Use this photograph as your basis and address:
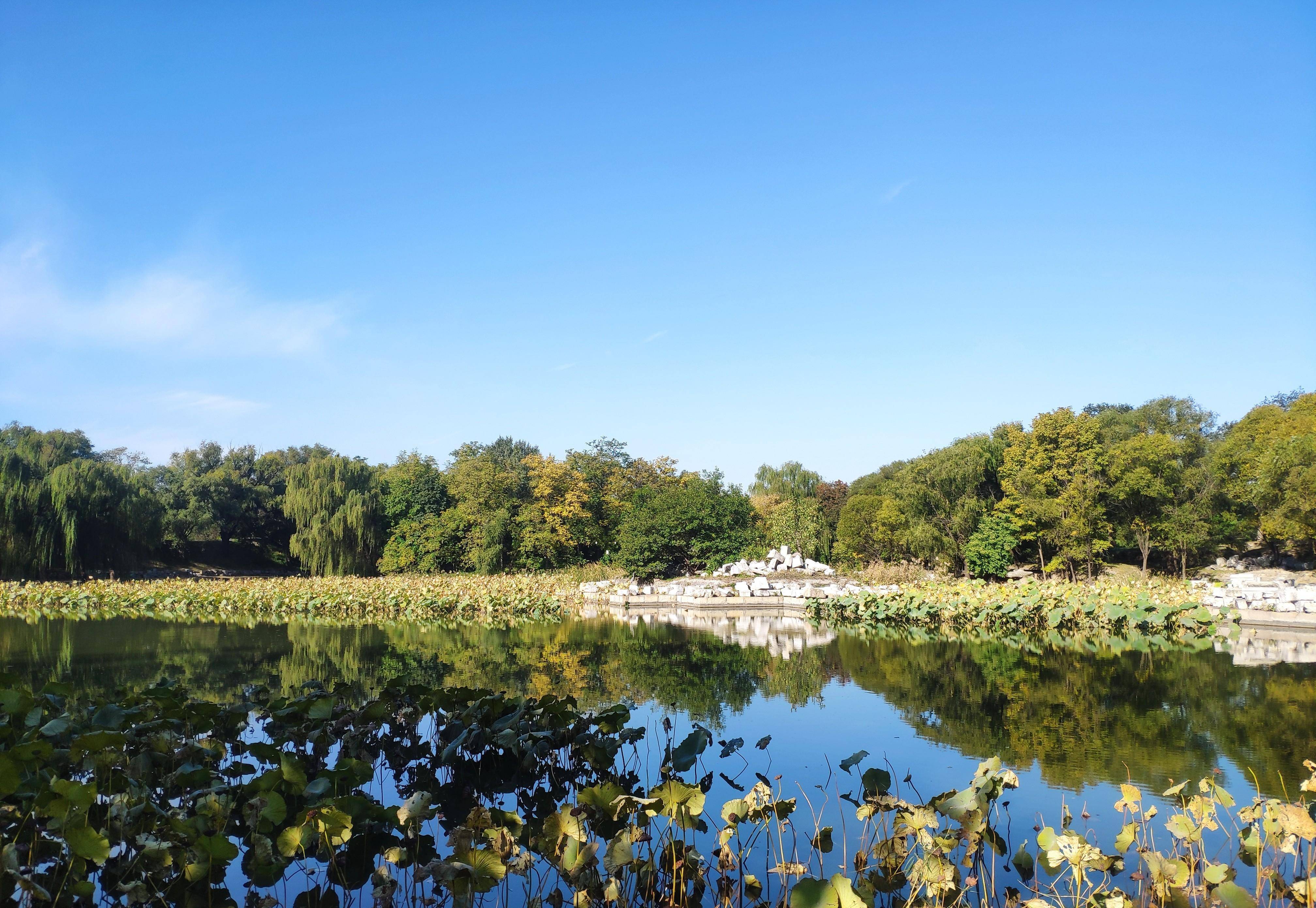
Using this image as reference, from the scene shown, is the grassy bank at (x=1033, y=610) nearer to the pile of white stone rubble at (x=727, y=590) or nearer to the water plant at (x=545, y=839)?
the pile of white stone rubble at (x=727, y=590)

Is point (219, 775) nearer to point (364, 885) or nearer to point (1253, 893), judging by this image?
point (364, 885)

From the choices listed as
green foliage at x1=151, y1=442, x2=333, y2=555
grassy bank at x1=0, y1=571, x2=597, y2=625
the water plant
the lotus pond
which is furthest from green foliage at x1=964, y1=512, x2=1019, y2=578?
green foliage at x1=151, y1=442, x2=333, y2=555

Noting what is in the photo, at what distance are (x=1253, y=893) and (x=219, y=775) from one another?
4691 mm

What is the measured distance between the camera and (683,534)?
2592 centimetres

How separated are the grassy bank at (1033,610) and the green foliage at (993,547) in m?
5.85

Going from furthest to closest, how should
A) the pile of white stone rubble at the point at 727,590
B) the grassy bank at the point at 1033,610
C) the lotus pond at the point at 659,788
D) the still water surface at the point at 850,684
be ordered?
the pile of white stone rubble at the point at 727,590 → the grassy bank at the point at 1033,610 → the still water surface at the point at 850,684 → the lotus pond at the point at 659,788

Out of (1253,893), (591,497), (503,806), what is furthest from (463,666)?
(591,497)

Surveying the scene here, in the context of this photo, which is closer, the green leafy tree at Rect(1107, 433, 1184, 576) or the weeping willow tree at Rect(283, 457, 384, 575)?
the green leafy tree at Rect(1107, 433, 1184, 576)

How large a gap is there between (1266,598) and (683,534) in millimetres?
15119

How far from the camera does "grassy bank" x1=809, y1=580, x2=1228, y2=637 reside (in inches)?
524

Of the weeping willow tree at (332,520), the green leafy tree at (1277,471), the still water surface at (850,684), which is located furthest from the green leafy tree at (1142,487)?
the weeping willow tree at (332,520)

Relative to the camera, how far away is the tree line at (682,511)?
23.8 m

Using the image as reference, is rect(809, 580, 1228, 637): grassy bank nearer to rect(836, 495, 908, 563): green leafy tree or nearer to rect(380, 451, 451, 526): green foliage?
rect(836, 495, 908, 563): green leafy tree

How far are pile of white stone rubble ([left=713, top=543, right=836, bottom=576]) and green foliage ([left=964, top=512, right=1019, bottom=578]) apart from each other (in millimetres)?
4102
